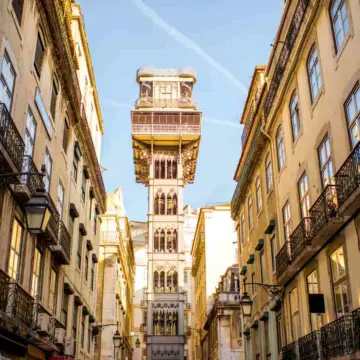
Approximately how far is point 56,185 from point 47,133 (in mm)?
2245

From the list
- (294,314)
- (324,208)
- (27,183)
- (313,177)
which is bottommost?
(294,314)

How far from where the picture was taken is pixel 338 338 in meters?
13.2

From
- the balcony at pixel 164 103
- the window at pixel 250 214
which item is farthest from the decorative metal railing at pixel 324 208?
the balcony at pixel 164 103

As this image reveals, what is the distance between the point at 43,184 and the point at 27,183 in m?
0.68

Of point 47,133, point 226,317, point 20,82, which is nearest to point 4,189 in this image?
point 20,82

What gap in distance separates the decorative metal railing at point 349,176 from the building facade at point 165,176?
171 feet

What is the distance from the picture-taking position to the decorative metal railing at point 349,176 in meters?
11.9

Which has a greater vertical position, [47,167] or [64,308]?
[47,167]

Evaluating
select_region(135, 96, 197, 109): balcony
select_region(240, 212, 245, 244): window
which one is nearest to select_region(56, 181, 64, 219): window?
select_region(240, 212, 245, 244): window

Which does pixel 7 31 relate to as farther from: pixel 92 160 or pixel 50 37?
pixel 92 160

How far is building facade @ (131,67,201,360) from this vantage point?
6362 centimetres

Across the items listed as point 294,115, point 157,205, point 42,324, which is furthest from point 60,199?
point 157,205

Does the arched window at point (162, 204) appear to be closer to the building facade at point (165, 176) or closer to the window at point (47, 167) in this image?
the building facade at point (165, 176)

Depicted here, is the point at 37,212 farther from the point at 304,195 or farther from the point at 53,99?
the point at 53,99
